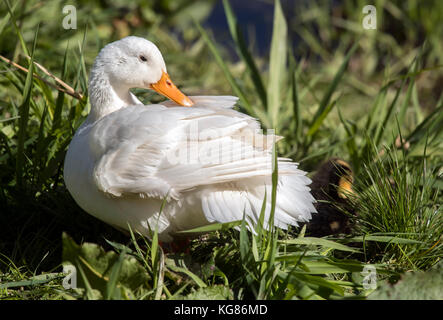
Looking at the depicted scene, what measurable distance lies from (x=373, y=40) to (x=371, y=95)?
73 cm

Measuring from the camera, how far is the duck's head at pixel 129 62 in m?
2.30

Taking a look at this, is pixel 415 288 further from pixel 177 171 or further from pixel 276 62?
pixel 276 62

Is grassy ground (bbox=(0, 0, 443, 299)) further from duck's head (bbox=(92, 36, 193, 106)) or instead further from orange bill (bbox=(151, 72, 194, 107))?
orange bill (bbox=(151, 72, 194, 107))

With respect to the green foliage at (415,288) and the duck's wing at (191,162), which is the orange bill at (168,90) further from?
the green foliage at (415,288)

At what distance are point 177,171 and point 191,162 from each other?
0.19ft

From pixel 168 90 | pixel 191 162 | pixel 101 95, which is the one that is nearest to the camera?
pixel 191 162

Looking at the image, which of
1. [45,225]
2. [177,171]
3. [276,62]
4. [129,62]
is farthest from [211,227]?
[276,62]

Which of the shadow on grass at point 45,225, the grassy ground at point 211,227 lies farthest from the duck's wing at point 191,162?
the shadow on grass at point 45,225

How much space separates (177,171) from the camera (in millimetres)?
1949

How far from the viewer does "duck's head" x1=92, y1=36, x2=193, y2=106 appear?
230 cm

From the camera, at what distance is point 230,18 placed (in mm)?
3256

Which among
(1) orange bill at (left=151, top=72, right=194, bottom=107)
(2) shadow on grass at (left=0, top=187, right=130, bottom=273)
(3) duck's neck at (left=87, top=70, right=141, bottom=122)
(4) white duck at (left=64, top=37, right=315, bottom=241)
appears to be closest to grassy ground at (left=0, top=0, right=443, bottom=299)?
(2) shadow on grass at (left=0, top=187, right=130, bottom=273)
